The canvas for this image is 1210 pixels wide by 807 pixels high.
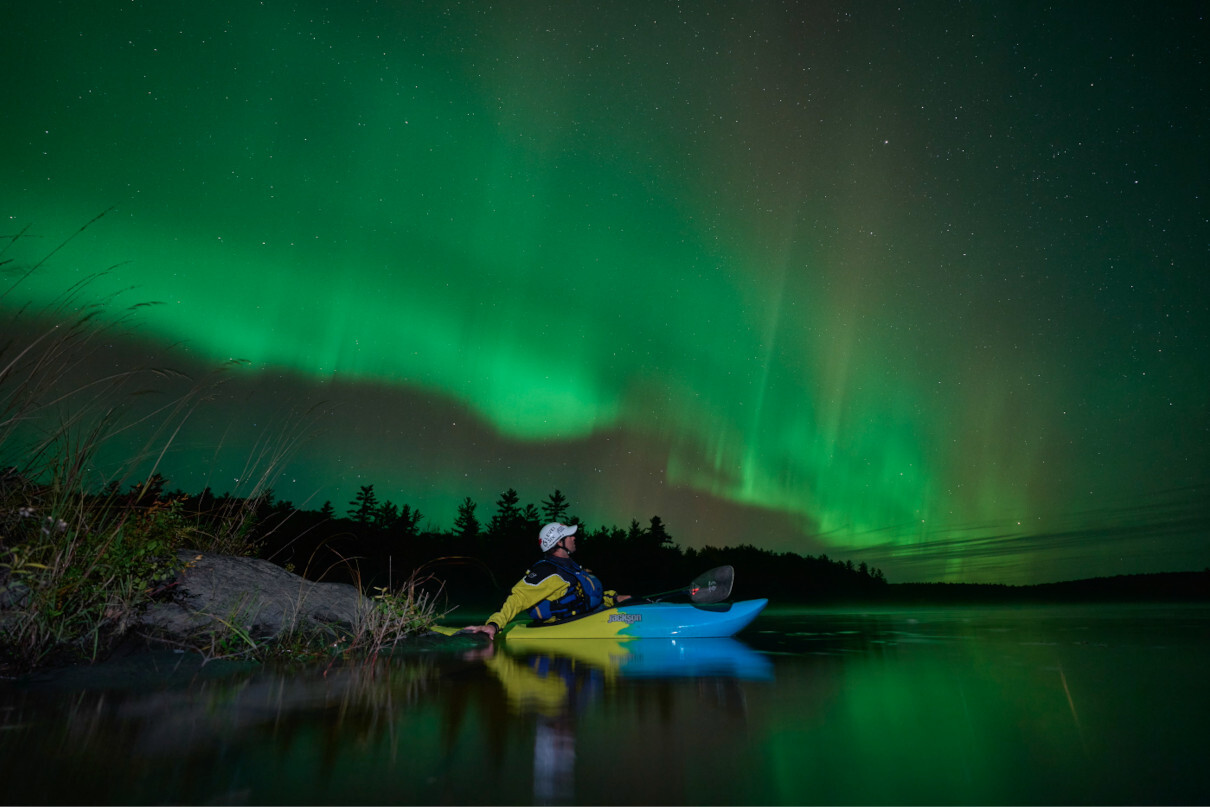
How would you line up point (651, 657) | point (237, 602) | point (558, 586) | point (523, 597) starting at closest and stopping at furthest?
1. point (237, 602)
2. point (651, 657)
3. point (523, 597)
4. point (558, 586)

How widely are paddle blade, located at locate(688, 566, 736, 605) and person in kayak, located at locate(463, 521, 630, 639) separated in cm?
140

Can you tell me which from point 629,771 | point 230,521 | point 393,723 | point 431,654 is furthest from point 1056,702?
point 230,521

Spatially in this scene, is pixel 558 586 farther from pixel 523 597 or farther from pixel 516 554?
pixel 516 554

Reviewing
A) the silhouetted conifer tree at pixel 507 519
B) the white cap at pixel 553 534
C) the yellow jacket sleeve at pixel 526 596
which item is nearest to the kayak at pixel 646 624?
the yellow jacket sleeve at pixel 526 596

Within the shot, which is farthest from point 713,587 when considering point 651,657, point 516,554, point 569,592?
point 516,554

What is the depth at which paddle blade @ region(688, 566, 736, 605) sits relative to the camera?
11727 mm

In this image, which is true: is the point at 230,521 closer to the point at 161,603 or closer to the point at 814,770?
the point at 161,603

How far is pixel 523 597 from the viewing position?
9438mm

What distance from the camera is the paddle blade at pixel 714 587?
1173 centimetres

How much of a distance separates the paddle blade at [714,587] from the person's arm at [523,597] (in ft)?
8.88

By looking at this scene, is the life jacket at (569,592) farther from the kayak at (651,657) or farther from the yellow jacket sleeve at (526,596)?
the kayak at (651,657)

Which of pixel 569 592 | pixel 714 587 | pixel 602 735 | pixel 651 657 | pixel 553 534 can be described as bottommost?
pixel 602 735

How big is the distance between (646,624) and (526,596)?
7.04 feet

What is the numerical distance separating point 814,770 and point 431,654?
19.1 ft
